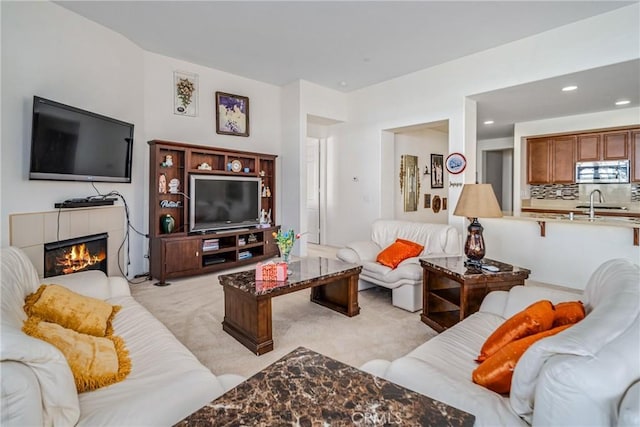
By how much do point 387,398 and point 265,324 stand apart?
1.50 meters

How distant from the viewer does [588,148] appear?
19.2 ft

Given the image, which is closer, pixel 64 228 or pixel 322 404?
pixel 322 404

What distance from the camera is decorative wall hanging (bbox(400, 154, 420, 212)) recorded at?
630cm

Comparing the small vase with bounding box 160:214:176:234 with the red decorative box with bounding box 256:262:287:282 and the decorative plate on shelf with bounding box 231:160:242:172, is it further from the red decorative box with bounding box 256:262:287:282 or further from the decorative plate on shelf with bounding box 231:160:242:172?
the red decorative box with bounding box 256:262:287:282

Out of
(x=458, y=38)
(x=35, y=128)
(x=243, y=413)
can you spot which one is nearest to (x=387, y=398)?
(x=243, y=413)

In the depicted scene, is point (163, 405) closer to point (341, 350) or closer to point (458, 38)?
point (341, 350)

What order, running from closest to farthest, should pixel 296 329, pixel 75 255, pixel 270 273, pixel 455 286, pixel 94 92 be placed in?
pixel 270 273 < pixel 296 329 < pixel 455 286 < pixel 75 255 < pixel 94 92

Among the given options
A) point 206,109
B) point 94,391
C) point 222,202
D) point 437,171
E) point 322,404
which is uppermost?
point 206,109

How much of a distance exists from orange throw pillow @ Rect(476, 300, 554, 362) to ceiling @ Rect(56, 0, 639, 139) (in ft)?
10.3

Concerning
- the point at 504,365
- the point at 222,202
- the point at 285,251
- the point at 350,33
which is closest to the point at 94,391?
the point at 504,365

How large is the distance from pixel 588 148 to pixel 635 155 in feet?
2.08

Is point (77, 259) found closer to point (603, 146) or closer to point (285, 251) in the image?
point (285, 251)

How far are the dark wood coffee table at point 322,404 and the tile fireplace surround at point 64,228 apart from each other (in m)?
2.88

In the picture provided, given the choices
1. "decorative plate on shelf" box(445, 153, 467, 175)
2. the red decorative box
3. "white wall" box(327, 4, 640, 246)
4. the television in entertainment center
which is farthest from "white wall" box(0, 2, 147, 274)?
"decorative plate on shelf" box(445, 153, 467, 175)
